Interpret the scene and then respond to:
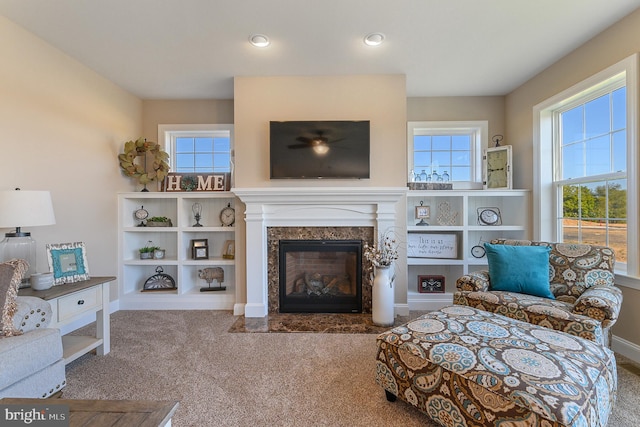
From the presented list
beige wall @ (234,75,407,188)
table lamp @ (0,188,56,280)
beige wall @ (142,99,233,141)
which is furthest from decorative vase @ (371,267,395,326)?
beige wall @ (142,99,233,141)

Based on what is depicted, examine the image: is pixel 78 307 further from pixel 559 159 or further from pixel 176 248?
pixel 559 159

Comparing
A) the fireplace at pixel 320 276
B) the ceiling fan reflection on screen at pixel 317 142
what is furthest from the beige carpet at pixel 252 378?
the ceiling fan reflection on screen at pixel 317 142

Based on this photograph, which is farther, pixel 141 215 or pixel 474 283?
pixel 141 215

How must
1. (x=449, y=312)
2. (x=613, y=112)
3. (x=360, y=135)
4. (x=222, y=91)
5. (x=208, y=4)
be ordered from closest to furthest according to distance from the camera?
(x=449, y=312) < (x=208, y=4) < (x=613, y=112) < (x=360, y=135) < (x=222, y=91)

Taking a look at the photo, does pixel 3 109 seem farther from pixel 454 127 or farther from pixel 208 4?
pixel 454 127

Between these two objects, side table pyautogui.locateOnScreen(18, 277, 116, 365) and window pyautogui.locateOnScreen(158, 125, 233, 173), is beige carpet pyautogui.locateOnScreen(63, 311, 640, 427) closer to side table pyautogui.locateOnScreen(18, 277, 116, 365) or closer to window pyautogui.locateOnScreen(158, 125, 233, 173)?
side table pyautogui.locateOnScreen(18, 277, 116, 365)

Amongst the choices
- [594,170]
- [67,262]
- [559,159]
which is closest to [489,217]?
[559,159]

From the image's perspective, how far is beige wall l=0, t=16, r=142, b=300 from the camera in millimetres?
2262

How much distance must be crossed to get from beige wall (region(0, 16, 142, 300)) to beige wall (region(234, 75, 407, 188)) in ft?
4.87

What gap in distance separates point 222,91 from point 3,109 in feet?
6.31

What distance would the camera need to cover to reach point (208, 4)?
79.5 inches

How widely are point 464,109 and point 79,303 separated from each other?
4.43 meters

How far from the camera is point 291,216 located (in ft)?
10.2

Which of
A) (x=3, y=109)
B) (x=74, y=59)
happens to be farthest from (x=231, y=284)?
(x=74, y=59)
